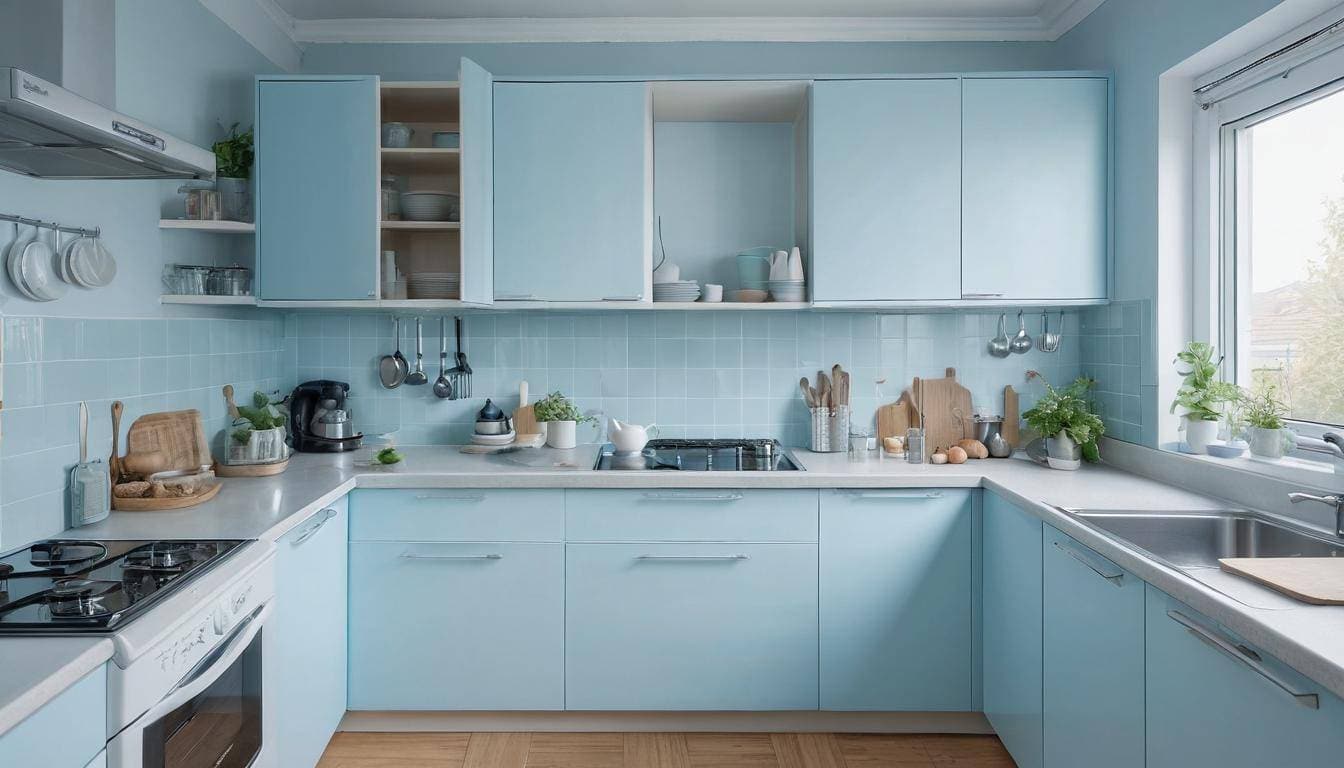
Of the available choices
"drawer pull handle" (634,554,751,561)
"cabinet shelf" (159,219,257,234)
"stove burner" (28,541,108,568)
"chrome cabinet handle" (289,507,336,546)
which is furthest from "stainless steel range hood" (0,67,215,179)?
"drawer pull handle" (634,554,751,561)

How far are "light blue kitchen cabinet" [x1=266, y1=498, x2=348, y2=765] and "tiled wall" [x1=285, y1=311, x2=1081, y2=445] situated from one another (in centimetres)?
81

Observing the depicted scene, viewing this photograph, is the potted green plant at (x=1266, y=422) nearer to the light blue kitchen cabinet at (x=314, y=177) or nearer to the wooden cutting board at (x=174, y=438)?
the light blue kitchen cabinet at (x=314, y=177)

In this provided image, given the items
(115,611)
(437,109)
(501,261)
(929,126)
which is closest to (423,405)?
(501,261)

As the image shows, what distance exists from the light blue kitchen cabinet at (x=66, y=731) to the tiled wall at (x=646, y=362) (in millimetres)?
1993

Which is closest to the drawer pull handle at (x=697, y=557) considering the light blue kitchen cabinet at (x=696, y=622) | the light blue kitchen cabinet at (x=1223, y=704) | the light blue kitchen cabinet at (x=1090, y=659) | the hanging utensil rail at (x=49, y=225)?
the light blue kitchen cabinet at (x=696, y=622)

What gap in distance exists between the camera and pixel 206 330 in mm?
2629

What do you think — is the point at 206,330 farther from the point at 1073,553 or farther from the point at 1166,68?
the point at 1166,68

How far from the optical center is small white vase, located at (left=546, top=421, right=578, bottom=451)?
9.94ft

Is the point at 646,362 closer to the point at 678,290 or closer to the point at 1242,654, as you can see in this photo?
the point at 678,290

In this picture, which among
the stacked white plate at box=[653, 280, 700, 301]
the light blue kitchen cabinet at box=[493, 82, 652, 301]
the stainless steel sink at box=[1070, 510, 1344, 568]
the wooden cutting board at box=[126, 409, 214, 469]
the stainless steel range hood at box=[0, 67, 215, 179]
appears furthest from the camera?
the stacked white plate at box=[653, 280, 700, 301]

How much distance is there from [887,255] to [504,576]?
67.1 inches

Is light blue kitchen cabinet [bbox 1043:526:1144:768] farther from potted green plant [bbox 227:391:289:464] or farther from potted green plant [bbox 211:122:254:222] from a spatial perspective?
potted green plant [bbox 211:122:254:222]

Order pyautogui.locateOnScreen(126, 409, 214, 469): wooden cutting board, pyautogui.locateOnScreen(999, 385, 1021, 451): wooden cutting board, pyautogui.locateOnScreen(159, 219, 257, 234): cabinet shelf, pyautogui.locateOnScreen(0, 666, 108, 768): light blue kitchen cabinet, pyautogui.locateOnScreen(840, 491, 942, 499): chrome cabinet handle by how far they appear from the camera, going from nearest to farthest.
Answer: pyautogui.locateOnScreen(0, 666, 108, 768): light blue kitchen cabinet
pyautogui.locateOnScreen(126, 409, 214, 469): wooden cutting board
pyautogui.locateOnScreen(159, 219, 257, 234): cabinet shelf
pyautogui.locateOnScreen(840, 491, 942, 499): chrome cabinet handle
pyautogui.locateOnScreen(999, 385, 1021, 451): wooden cutting board

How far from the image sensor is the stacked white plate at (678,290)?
290 cm
